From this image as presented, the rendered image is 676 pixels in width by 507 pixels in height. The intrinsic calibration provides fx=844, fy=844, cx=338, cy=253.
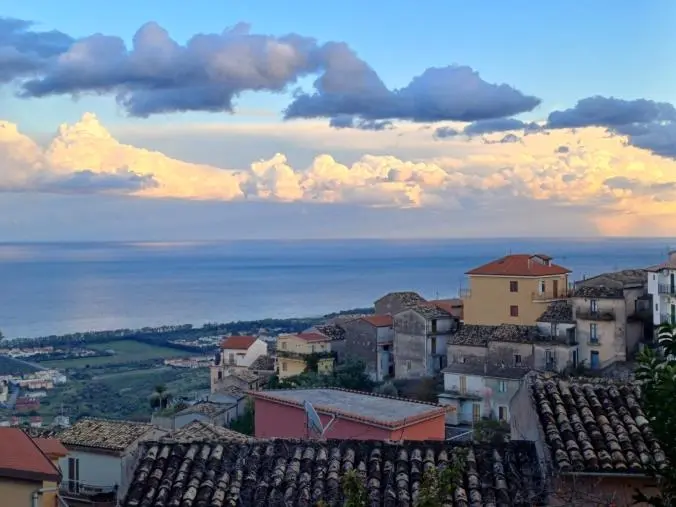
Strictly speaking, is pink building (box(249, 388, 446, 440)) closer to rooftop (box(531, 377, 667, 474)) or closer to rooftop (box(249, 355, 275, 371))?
rooftop (box(531, 377, 667, 474))

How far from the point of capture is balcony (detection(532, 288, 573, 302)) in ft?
123

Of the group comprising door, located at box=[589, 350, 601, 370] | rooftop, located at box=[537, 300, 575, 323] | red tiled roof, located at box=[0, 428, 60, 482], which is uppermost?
red tiled roof, located at box=[0, 428, 60, 482]

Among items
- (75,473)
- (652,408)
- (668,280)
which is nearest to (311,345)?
(668,280)

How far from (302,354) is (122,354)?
124ft

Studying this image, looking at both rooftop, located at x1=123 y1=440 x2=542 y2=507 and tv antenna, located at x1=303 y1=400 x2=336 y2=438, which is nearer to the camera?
rooftop, located at x1=123 y1=440 x2=542 y2=507

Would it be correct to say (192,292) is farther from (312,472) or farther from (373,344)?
(312,472)

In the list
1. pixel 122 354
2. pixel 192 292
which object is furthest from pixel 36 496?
pixel 192 292

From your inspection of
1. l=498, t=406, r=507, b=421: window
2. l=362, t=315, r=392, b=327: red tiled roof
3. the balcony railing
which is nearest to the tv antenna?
l=498, t=406, r=507, b=421: window

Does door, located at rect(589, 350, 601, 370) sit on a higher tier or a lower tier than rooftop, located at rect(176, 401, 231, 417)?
higher

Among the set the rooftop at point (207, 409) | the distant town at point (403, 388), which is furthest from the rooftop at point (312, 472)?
the rooftop at point (207, 409)

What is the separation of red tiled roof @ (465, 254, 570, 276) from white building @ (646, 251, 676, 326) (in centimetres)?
559

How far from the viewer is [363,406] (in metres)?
13.7

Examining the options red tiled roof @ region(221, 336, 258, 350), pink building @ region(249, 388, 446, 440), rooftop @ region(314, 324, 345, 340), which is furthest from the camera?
red tiled roof @ region(221, 336, 258, 350)

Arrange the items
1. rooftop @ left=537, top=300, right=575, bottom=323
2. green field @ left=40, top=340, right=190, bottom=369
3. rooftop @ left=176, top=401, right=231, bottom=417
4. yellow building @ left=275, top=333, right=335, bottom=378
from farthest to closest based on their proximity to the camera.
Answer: green field @ left=40, top=340, right=190, bottom=369, yellow building @ left=275, top=333, right=335, bottom=378, rooftop @ left=537, top=300, right=575, bottom=323, rooftop @ left=176, top=401, right=231, bottom=417
